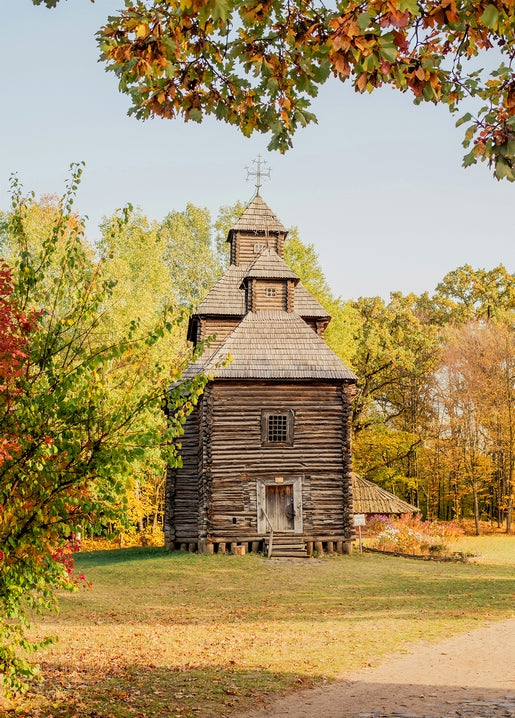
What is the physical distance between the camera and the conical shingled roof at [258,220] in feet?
109

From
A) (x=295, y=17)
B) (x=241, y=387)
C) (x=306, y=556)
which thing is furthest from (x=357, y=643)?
(x=241, y=387)

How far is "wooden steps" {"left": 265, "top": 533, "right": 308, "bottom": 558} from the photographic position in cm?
2508

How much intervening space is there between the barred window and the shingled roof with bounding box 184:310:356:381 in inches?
57.2

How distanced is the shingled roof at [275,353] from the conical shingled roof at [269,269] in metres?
1.71

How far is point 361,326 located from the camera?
4725cm

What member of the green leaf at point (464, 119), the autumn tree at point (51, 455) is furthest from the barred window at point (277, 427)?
the green leaf at point (464, 119)

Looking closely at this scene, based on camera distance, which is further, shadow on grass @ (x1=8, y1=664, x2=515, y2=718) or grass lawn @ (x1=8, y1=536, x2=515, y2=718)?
grass lawn @ (x1=8, y1=536, x2=515, y2=718)

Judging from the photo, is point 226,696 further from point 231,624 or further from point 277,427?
point 277,427

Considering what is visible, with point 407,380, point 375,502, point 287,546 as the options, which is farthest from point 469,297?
point 287,546

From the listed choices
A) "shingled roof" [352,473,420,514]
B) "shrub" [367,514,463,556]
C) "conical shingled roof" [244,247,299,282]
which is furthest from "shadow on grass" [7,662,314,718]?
"shingled roof" [352,473,420,514]

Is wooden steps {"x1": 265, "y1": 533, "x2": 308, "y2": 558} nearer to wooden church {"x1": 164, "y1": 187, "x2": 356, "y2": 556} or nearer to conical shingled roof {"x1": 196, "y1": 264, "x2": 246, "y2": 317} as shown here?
wooden church {"x1": 164, "y1": 187, "x2": 356, "y2": 556}

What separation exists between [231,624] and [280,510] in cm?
1192

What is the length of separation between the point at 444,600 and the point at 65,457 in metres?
13.3

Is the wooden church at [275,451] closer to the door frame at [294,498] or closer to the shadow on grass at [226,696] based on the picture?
the door frame at [294,498]
